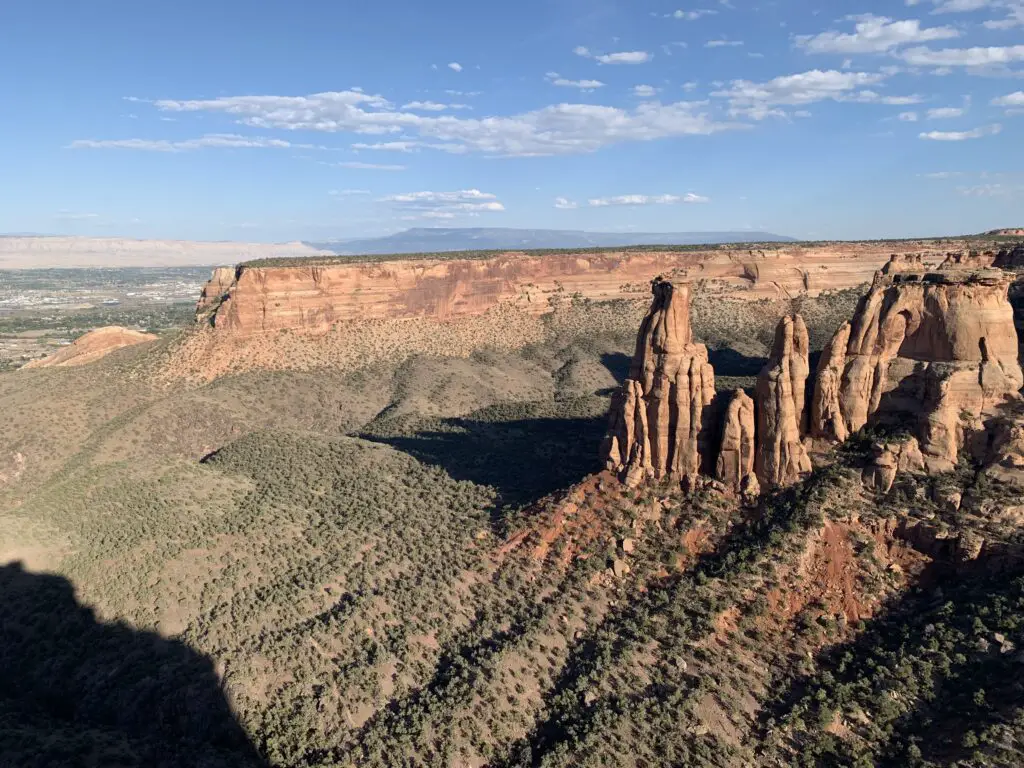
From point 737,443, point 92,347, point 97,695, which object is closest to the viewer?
point 97,695

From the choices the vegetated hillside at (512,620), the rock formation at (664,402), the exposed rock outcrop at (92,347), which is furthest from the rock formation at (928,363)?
the exposed rock outcrop at (92,347)

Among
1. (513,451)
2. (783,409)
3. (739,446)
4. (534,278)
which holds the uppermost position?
(534,278)

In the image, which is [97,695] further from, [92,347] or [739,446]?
[92,347]

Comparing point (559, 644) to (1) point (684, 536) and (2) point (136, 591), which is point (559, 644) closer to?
(1) point (684, 536)

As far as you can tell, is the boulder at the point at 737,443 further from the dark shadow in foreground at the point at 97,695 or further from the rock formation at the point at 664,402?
the dark shadow in foreground at the point at 97,695

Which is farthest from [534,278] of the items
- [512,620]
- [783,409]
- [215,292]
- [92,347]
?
[512,620]

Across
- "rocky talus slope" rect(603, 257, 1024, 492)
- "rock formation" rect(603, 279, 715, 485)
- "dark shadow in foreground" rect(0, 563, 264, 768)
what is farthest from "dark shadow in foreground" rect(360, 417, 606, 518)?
"dark shadow in foreground" rect(0, 563, 264, 768)

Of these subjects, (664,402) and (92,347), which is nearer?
(664,402)
